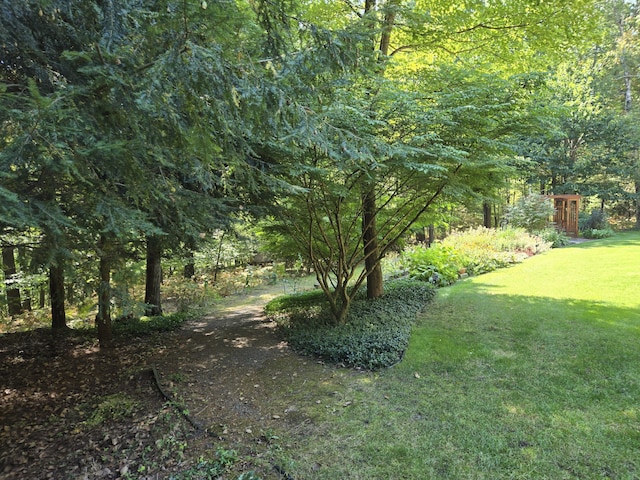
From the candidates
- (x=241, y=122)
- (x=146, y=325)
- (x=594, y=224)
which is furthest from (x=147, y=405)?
(x=594, y=224)

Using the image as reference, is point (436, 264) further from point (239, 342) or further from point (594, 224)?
point (594, 224)

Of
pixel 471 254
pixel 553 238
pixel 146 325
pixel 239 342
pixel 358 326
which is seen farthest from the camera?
pixel 553 238

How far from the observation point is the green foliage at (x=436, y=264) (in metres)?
8.46

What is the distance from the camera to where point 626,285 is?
22.4 feet

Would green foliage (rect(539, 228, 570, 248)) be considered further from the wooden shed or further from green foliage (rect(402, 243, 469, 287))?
green foliage (rect(402, 243, 469, 287))

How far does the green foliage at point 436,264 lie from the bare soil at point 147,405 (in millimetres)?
4293

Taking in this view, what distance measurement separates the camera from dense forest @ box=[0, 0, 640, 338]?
213 cm

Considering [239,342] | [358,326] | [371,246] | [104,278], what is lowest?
[239,342]

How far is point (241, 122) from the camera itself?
2.40 meters

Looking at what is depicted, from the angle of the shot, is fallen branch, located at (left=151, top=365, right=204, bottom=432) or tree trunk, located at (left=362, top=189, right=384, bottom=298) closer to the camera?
fallen branch, located at (left=151, top=365, right=204, bottom=432)

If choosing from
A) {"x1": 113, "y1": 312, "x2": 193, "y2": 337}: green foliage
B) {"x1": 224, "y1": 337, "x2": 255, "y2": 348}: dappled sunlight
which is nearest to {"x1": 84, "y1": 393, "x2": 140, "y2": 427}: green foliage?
{"x1": 224, "y1": 337, "x2": 255, "y2": 348}: dappled sunlight

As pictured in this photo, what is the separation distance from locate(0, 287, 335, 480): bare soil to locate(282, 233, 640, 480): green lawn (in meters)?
0.37

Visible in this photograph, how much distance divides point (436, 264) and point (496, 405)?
571 cm

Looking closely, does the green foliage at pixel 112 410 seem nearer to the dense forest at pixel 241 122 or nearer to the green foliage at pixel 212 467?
the dense forest at pixel 241 122
